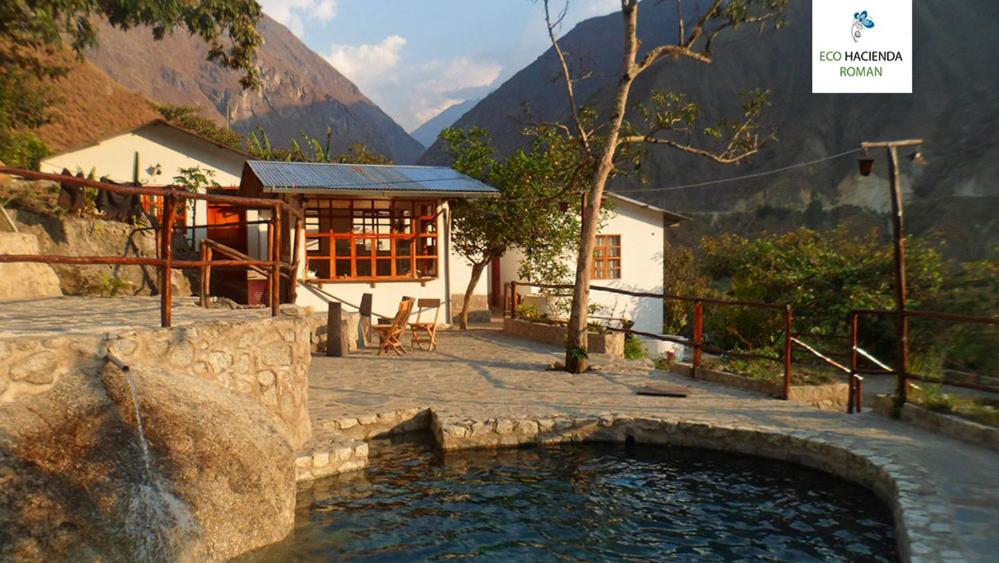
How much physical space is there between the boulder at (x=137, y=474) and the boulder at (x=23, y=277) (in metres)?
4.96

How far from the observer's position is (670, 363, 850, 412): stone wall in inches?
371

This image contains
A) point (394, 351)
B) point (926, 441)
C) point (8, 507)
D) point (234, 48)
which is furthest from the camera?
point (234, 48)

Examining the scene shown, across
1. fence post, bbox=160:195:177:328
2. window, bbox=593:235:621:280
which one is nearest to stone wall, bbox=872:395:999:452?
fence post, bbox=160:195:177:328

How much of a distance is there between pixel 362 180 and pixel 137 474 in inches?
503

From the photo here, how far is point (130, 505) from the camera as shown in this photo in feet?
14.6

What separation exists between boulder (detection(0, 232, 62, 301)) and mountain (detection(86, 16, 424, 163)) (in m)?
86.2

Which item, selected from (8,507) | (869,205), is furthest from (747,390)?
(869,205)

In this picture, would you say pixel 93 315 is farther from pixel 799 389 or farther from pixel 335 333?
pixel 799 389

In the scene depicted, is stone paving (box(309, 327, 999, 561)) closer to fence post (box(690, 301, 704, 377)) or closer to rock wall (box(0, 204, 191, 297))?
fence post (box(690, 301, 704, 377))

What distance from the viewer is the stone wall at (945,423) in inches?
266

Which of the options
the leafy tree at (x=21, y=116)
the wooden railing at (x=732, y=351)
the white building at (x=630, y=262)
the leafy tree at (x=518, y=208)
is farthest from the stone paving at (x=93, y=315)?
the white building at (x=630, y=262)

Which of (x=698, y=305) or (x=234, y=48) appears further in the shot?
(x=234, y=48)

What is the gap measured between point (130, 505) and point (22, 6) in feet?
46.9

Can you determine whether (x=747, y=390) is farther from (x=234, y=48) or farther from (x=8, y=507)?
(x=234, y=48)
